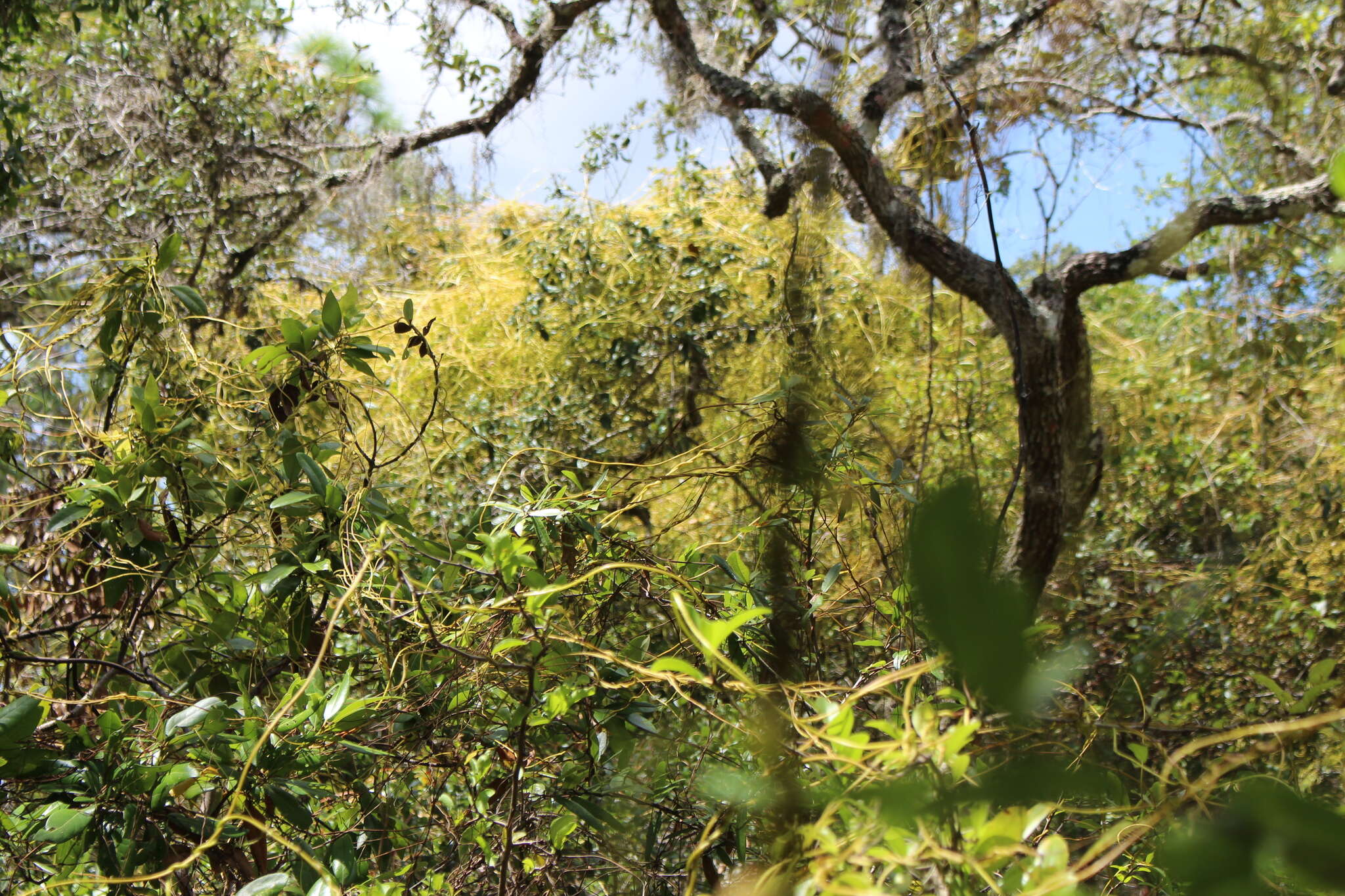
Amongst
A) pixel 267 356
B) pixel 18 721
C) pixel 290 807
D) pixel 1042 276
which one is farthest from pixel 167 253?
pixel 1042 276

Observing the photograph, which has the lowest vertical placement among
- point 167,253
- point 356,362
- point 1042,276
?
point 356,362

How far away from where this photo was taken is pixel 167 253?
3.25 feet

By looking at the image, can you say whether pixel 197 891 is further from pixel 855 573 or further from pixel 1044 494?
pixel 1044 494

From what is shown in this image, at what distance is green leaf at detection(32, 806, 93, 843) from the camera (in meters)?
0.69

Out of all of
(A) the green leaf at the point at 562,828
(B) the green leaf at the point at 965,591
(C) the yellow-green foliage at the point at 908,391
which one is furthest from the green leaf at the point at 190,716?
(C) the yellow-green foliage at the point at 908,391

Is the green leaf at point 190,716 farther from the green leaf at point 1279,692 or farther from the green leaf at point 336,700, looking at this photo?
the green leaf at point 1279,692

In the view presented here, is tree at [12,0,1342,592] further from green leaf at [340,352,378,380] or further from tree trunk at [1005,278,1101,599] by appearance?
green leaf at [340,352,378,380]

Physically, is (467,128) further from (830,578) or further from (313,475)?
(830,578)

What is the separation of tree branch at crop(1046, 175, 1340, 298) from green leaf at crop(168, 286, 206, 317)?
253cm

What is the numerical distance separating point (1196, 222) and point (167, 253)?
2848 mm

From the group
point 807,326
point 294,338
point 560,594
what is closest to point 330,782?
point 560,594

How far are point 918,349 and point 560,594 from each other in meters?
3.12

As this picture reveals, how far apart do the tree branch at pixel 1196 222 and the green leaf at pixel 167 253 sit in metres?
2.55

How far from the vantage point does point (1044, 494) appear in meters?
2.67
